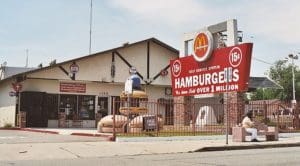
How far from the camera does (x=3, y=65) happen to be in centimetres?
5238

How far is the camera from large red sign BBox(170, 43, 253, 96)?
23234 millimetres

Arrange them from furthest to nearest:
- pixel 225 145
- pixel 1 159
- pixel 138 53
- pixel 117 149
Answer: pixel 138 53 → pixel 225 145 → pixel 117 149 → pixel 1 159

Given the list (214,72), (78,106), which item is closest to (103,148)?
(214,72)

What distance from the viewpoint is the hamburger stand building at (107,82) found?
26.5 metres

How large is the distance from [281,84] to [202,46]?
56.2 metres

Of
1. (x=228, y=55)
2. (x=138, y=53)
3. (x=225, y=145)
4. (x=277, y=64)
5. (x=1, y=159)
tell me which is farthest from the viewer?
(x=277, y=64)

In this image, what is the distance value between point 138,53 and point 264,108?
15216 mm

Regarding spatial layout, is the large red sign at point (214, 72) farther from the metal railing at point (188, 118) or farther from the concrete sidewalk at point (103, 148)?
the concrete sidewalk at point (103, 148)

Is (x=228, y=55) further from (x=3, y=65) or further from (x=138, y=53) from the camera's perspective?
(x=3, y=65)

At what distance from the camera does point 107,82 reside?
1442 inches

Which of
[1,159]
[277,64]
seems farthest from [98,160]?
[277,64]

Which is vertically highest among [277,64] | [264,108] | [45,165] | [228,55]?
[277,64]

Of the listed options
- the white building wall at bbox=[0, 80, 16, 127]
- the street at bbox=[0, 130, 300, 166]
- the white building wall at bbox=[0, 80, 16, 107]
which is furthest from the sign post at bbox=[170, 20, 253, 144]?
the white building wall at bbox=[0, 80, 16, 107]

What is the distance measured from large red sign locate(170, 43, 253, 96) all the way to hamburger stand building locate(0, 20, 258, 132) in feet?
0.16
